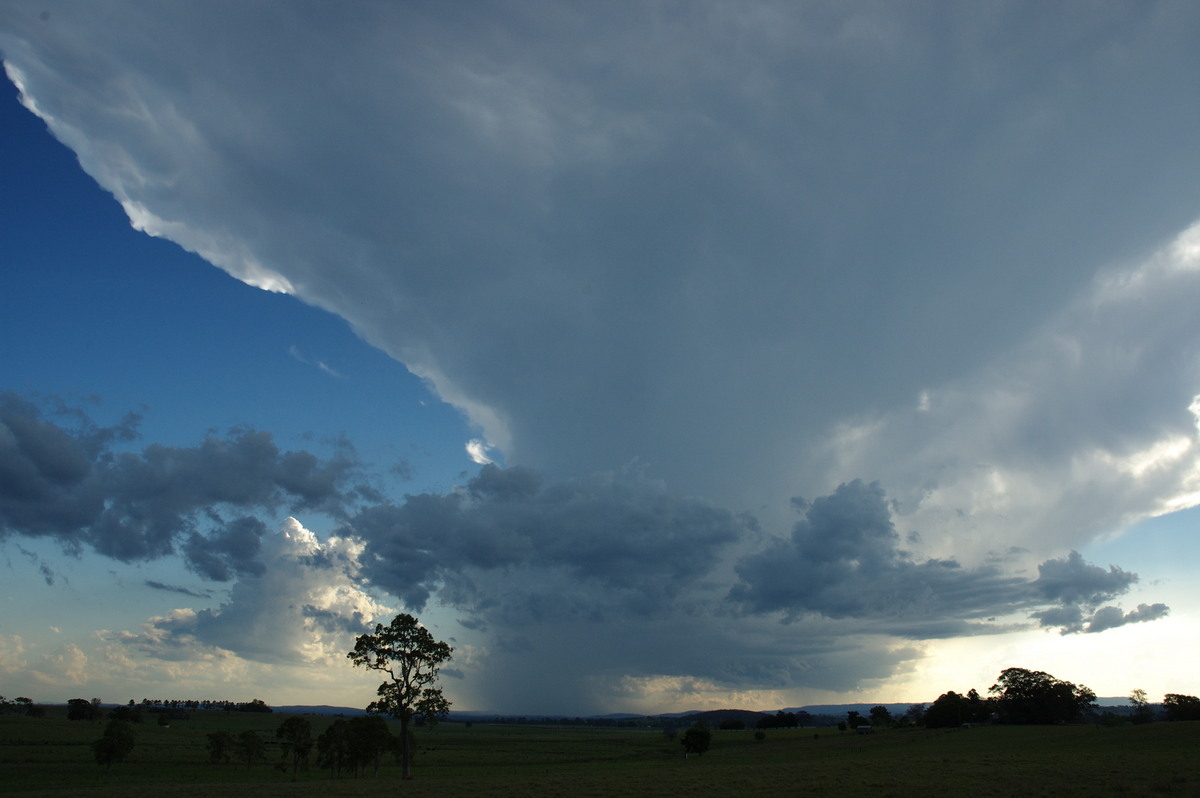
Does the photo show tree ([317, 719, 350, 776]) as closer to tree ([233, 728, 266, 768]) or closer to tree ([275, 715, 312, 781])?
tree ([275, 715, 312, 781])

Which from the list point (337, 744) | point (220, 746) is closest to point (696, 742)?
point (337, 744)

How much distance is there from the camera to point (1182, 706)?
110 m

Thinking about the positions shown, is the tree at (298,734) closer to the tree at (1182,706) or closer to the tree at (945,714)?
the tree at (945,714)

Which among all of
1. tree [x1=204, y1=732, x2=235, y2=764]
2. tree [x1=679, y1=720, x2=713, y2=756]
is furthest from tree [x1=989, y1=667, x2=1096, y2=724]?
tree [x1=204, y1=732, x2=235, y2=764]

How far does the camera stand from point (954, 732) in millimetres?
116062

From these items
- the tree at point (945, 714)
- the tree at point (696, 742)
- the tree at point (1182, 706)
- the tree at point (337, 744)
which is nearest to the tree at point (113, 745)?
the tree at point (337, 744)

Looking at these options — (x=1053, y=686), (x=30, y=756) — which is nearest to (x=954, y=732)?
(x=1053, y=686)

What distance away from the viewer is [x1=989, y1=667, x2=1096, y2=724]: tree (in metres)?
134

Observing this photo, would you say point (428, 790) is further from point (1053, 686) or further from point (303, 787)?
point (1053, 686)

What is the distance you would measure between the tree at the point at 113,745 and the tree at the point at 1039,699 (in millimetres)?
165747

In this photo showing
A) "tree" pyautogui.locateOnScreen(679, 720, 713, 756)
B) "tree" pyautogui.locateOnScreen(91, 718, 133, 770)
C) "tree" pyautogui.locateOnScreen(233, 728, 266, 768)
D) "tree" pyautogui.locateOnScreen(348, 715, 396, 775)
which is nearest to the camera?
"tree" pyautogui.locateOnScreen(348, 715, 396, 775)

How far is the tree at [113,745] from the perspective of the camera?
83062mm

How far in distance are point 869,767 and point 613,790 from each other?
25.3 meters

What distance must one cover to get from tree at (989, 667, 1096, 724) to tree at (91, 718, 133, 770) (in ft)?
544
